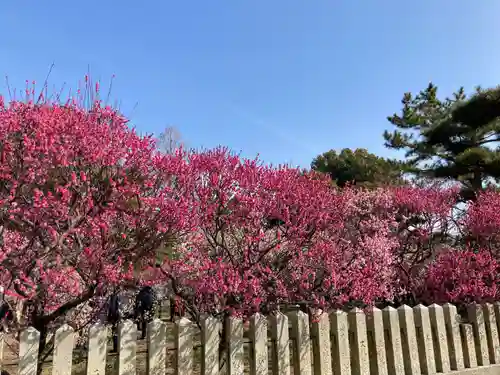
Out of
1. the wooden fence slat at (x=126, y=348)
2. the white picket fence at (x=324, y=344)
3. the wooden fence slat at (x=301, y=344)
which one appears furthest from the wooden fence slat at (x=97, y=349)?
the wooden fence slat at (x=301, y=344)

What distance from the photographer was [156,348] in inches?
120

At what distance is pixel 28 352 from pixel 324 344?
255 centimetres

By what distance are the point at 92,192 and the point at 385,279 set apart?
4183 millimetres

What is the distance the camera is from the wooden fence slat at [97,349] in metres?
2.80

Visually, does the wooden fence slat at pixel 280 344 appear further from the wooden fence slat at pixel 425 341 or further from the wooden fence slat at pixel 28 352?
the wooden fence slat at pixel 28 352

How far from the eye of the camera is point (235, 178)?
14.8 ft

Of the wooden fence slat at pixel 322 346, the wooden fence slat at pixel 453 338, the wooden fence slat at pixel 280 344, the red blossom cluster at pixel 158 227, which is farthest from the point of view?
the wooden fence slat at pixel 453 338

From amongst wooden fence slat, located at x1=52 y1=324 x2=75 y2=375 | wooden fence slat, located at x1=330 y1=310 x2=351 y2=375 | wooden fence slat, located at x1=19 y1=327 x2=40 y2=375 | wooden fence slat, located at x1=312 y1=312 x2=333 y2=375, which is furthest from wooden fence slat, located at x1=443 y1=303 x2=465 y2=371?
wooden fence slat, located at x1=19 y1=327 x2=40 y2=375

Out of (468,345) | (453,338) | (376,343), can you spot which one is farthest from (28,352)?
(468,345)

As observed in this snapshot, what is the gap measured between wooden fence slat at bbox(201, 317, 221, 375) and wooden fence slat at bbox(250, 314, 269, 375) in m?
0.34

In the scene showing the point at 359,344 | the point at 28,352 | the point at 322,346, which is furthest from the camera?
the point at 359,344

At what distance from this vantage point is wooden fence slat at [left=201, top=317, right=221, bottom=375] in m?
3.26

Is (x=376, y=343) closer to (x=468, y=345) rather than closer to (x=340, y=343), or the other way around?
(x=340, y=343)

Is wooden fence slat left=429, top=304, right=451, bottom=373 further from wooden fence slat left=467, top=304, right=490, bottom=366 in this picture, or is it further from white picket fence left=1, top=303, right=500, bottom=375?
wooden fence slat left=467, top=304, right=490, bottom=366
